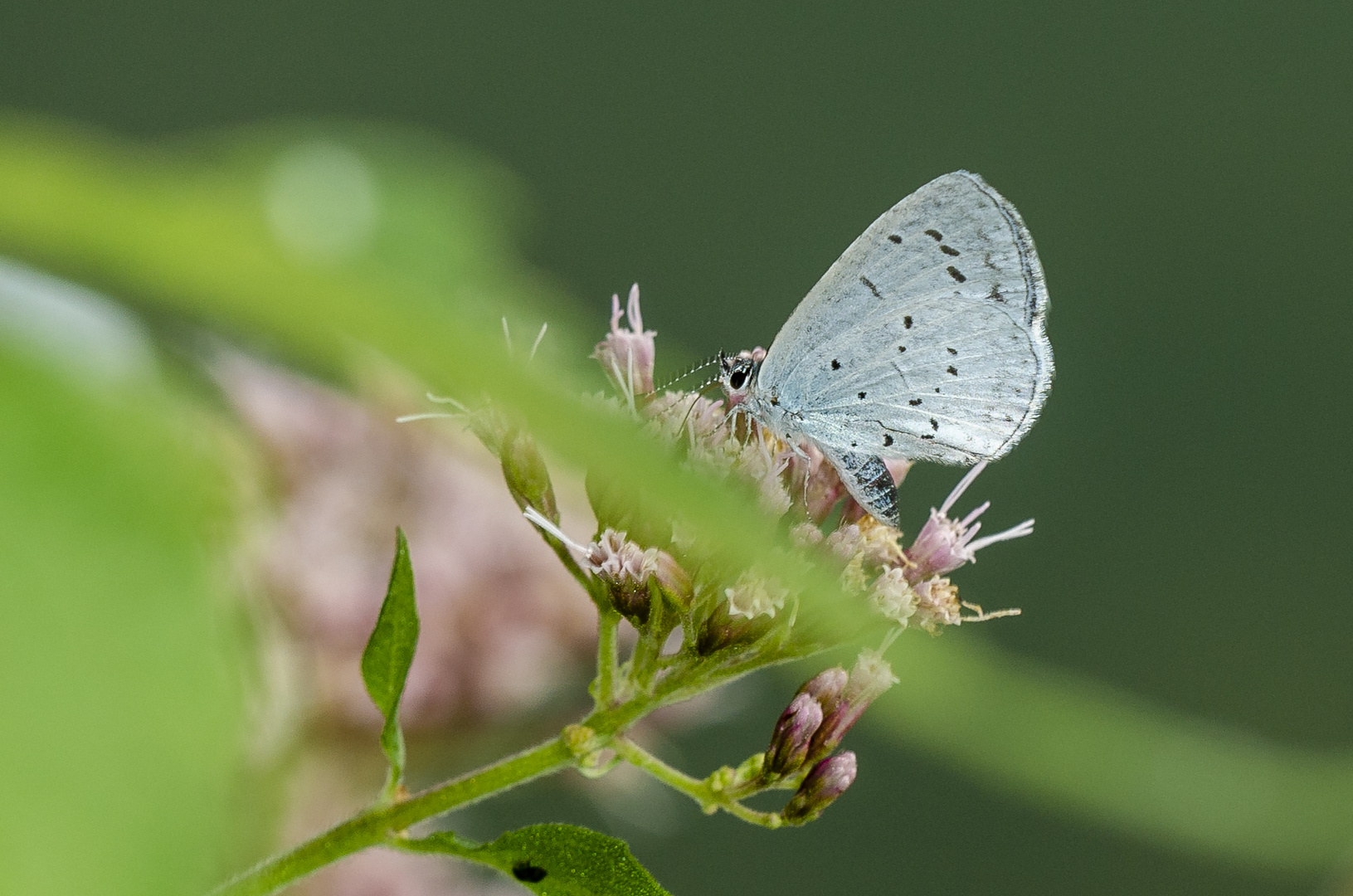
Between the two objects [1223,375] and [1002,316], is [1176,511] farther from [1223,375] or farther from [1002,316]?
[1002,316]

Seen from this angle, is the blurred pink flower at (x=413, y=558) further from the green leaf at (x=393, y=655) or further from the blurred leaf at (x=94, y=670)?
the blurred leaf at (x=94, y=670)

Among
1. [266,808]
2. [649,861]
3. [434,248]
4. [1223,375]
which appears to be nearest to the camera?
[266,808]

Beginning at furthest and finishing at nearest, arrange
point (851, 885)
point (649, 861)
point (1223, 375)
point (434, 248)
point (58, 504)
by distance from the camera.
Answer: point (1223, 375)
point (851, 885)
point (649, 861)
point (434, 248)
point (58, 504)

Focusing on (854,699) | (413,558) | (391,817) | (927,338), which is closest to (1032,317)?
(927,338)

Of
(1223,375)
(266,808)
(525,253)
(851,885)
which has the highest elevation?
(266,808)

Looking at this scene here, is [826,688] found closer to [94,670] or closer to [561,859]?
[561,859]

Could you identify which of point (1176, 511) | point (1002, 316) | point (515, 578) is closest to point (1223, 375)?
point (1176, 511)
